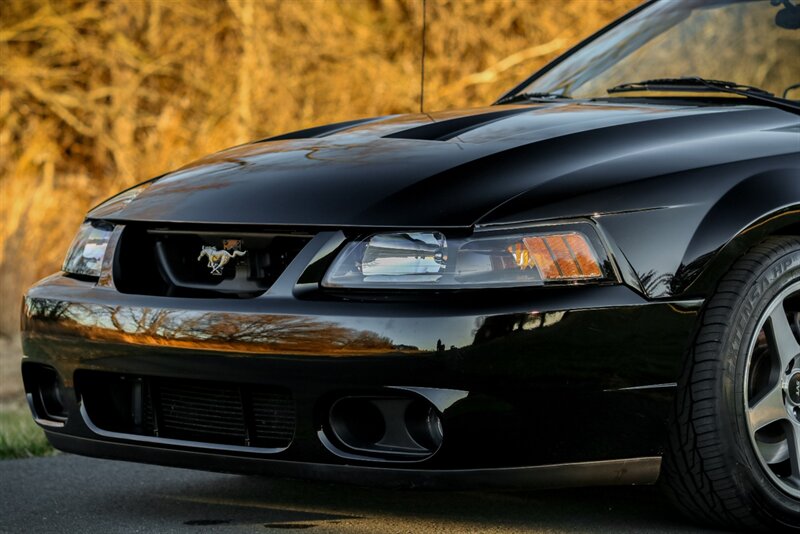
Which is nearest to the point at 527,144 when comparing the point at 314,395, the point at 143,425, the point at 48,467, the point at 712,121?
the point at 712,121

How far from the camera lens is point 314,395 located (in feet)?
10.2

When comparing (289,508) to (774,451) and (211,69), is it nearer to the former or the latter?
(774,451)

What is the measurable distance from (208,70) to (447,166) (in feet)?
32.9

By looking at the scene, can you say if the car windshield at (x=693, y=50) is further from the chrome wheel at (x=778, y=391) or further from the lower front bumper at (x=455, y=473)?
the lower front bumper at (x=455, y=473)

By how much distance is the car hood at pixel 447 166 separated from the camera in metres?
3.22

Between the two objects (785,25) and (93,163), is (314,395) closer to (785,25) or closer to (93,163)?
(785,25)

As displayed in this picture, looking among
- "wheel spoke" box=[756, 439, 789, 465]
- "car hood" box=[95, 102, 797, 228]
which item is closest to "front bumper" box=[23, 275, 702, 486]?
"car hood" box=[95, 102, 797, 228]

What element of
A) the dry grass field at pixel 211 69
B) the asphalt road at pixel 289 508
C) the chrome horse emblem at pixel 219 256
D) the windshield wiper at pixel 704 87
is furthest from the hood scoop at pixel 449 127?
the dry grass field at pixel 211 69

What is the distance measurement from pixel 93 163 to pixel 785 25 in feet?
33.3

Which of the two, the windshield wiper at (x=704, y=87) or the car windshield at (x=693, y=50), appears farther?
the car windshield at (x=693, y=50)

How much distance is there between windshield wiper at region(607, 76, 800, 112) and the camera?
4020 mm

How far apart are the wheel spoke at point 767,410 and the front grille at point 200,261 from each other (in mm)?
1166

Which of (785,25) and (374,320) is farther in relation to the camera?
(785,25)

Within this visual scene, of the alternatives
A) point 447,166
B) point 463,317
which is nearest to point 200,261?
point 447,166
